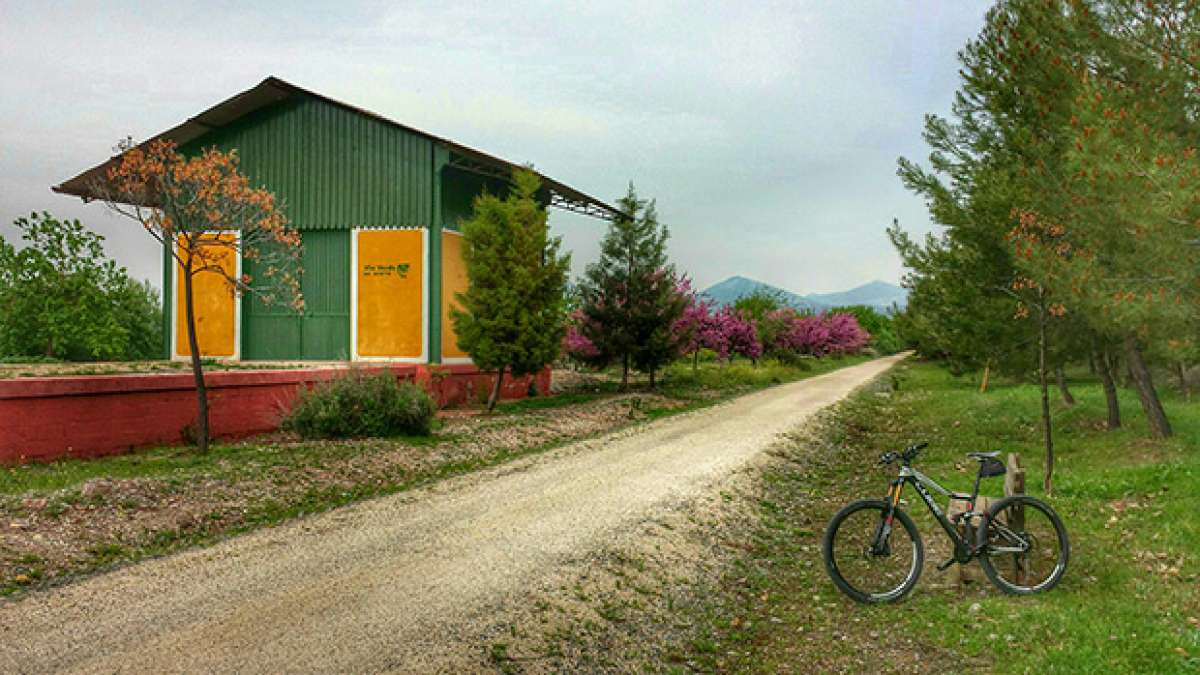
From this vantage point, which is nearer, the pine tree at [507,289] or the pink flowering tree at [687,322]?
the pine tree at [507,289]

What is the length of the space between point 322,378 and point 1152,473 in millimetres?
13849

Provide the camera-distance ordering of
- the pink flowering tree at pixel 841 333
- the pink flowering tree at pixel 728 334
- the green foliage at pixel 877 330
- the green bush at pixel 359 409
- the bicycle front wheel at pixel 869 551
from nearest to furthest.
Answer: the bicycle front wheel at pixel 869 551
the green bush at pixel 359 409
the pink flowering tree at pixel 728 334
the pink flowering tree at pixel 841 333
the green foliage at pixel 877 330

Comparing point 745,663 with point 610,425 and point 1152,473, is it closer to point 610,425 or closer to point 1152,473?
point 1152,473

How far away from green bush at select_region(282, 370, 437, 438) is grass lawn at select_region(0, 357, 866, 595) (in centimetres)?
43

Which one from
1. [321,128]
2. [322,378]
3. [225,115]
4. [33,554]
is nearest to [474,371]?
[322,378]

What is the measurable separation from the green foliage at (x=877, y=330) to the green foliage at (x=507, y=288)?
219ft

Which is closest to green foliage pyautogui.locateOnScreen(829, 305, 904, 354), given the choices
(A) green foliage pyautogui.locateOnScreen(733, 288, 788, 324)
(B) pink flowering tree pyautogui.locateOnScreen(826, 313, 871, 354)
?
(B) pink flowering tree pyautogui.locateOnScreen(826, 313, 871, 354)

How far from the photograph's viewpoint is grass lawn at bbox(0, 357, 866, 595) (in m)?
8.03

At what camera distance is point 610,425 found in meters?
19.0

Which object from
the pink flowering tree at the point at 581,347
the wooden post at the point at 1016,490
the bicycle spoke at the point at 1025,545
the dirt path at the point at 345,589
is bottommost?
the dirt path at the point at 345,589

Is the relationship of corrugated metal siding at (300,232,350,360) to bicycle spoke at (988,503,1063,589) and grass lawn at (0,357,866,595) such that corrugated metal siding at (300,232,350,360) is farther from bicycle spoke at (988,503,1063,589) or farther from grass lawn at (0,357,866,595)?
bicycle spoke at (988,503,1063,589)

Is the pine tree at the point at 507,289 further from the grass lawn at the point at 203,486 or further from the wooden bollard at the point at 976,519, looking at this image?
the wooden bollard at the point at 976,519

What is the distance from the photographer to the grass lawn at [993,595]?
5.95m

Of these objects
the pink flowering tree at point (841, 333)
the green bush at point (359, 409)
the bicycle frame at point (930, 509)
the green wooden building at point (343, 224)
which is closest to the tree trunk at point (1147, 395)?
the bicycle frame at point (930, 509)
